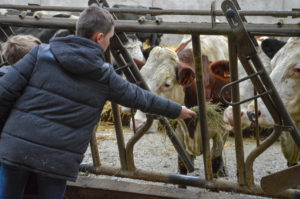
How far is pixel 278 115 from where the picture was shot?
2.31m

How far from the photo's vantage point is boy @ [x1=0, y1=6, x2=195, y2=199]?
1.80m

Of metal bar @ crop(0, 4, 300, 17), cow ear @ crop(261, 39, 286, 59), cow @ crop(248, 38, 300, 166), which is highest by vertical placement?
metal bar @ crop(0, 4, 300, 17)

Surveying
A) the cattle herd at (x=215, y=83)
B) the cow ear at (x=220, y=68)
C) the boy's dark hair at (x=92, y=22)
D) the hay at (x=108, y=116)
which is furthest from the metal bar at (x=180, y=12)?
the hay at (x=108, y=116)

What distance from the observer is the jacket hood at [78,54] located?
177cm

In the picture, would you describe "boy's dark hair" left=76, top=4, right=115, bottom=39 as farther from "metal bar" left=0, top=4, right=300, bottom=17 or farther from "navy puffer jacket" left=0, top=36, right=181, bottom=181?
"metal bar" left=0, top=4, right=300, bottom=17

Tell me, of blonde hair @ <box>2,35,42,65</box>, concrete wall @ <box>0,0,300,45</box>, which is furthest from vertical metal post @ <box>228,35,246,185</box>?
concrete wall @ <box>0,0,300,45</box>

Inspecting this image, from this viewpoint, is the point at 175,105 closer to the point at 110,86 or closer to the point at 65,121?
the point at 110,86

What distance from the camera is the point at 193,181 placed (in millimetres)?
2725

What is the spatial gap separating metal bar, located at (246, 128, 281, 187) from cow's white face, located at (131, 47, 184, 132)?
124 cm

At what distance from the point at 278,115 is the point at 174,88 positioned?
→ 1.44 meters

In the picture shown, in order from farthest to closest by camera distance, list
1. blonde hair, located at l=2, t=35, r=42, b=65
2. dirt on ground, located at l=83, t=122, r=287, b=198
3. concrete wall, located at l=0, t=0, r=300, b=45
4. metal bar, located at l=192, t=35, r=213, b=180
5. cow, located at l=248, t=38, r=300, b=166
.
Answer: concrete wall, located at l=0, t=0, r=300, b=45
dirt on ground, located at l=83, t=122, r=287, b=198
cow, located at l=248, t=38, r=300, b=166
metal bar, located at l=192, t=35, r=213, b=180
blonde hair, located at l=2, t=35, r=42, b=65

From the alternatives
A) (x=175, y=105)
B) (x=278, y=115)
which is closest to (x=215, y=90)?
(x=278, y=115)

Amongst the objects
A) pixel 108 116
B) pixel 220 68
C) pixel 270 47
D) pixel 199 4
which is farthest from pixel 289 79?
pixel 199 4

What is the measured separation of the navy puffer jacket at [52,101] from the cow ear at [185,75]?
156 cm
